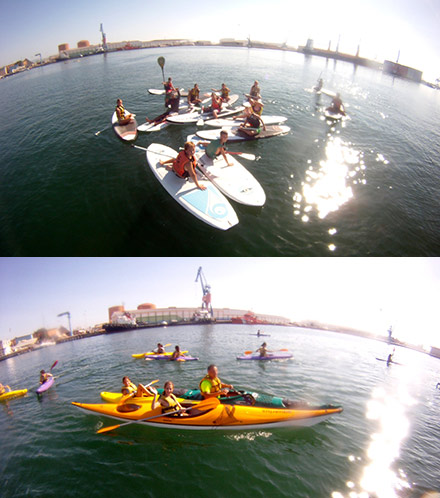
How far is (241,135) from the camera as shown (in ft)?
59.6

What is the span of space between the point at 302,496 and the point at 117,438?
664 cm

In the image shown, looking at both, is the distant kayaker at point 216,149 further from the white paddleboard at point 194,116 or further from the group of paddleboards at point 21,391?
the group of paddleboards at point 21,391

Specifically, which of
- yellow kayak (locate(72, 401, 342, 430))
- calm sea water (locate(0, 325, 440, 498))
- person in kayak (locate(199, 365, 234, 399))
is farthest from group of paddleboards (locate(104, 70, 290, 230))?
calm sea water (locate(0, 325, 440, 498))

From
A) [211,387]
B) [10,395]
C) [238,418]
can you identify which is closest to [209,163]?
[211,387]

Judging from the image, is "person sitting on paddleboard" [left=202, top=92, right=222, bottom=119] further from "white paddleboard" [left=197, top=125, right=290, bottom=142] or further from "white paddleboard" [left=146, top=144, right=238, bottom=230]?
"white paddleboard" [left=146, top=144, right=238, bottom=230]

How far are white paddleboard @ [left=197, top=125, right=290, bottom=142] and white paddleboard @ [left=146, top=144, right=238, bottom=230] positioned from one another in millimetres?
5369

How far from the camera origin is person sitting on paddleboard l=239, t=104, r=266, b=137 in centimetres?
1800

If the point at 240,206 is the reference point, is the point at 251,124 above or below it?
above

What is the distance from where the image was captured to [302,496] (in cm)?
694

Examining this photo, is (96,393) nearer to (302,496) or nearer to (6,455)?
(6,455)

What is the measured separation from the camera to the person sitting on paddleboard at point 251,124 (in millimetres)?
18000

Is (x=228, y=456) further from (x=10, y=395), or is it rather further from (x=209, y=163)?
(x=10, y=395)

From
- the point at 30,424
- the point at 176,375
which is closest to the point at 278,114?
the point at 176,375

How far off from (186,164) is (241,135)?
7.78m
